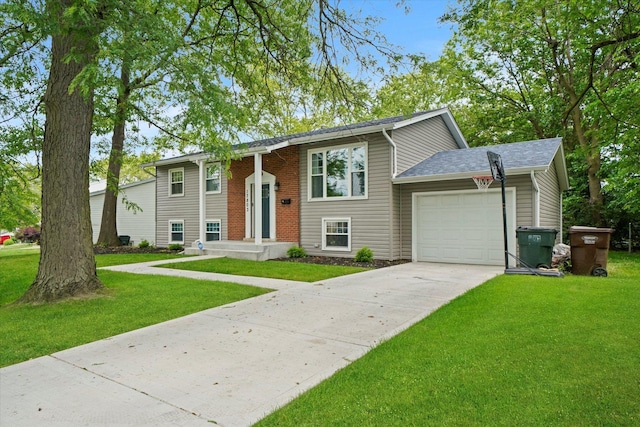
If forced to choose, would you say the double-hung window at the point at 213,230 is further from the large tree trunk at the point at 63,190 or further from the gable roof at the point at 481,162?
the large tree trunk at the point at 63,190

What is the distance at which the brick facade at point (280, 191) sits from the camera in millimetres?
13633

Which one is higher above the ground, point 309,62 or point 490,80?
point 490,80

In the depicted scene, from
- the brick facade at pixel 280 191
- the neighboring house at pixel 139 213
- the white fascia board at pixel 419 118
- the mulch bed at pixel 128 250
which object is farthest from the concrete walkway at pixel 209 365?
the neighboring house at pixel 139 213

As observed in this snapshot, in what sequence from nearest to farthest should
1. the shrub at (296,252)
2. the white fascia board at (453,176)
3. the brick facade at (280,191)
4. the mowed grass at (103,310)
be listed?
the mowed grass at (103,310) → the white fascia board at (453,176) → the shrub at (296,252) → the brick facade at (280,191)

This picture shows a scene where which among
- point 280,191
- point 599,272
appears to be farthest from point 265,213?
point 599,272

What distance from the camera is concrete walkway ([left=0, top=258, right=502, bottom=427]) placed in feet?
8.93

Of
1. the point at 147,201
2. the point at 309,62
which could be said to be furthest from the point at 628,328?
the point at 147,201

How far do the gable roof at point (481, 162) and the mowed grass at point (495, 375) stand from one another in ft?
18.1

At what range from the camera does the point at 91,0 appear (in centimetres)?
418

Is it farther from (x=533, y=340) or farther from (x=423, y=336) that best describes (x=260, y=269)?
(x=533, y=340)

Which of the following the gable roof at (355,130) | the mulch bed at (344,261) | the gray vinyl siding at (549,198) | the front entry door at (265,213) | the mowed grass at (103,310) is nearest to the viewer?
the mowed grass at (103,310)

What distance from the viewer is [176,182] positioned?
56.8ft

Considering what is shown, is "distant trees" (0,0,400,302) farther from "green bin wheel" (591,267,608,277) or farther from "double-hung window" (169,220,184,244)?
"double-hung window" (169,220,184,244)

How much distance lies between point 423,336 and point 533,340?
1.07 metres
